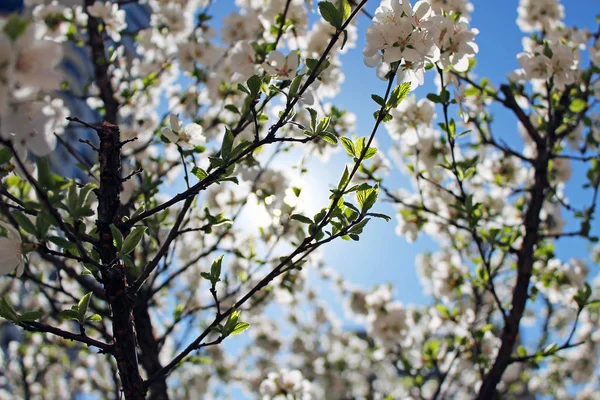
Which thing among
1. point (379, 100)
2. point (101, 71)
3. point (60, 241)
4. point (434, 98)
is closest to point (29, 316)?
point (60, 241)

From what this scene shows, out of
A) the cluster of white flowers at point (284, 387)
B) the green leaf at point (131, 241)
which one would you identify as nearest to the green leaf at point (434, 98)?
the green leaf at point (131, 241)

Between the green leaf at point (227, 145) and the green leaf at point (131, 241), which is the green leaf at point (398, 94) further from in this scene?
the green leaf at point (131, 241)

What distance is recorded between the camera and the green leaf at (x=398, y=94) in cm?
122

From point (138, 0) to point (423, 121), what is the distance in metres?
2.05

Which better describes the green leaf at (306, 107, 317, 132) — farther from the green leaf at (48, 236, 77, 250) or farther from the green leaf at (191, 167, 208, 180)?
the green leaf at (48, 236, 77, 250)

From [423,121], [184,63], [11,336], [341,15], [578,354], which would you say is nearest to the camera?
[341,15]

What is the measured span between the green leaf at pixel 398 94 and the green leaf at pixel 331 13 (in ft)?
0.71

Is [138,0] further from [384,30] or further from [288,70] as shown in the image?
[384,30]

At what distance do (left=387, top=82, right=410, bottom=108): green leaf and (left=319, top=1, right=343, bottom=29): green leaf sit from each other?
0.22 m

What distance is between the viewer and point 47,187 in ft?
2.87

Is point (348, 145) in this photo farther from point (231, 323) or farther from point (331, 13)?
point (231, 323)

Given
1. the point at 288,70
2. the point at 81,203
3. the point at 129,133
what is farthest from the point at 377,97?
the point at 129,133

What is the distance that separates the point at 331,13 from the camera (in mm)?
1170

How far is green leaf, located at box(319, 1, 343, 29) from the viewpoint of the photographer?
3.82 ft
